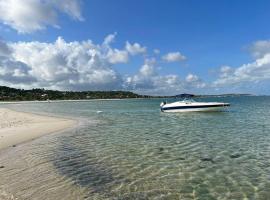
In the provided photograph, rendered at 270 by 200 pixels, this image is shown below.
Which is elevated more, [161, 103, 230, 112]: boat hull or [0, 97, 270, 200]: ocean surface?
[161, 103, 230, 112]: boat hull

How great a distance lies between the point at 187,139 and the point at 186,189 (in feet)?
32.5

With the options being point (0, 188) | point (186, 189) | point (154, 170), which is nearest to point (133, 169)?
point (154, 170)

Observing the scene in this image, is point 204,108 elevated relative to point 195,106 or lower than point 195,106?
lower

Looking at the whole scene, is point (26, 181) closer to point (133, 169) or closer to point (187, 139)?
point (133, 169)

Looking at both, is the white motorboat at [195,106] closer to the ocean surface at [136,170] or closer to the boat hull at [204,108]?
the boat hull at [204,108]

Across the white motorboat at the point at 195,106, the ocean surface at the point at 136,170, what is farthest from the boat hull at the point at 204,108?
the ocean surface at the point at 136,170

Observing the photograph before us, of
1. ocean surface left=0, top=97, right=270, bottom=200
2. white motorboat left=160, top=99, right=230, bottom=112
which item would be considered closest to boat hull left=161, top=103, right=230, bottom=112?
white motorboat left=160, top=99, right=230, bottom=112

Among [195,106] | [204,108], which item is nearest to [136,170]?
[195,106]

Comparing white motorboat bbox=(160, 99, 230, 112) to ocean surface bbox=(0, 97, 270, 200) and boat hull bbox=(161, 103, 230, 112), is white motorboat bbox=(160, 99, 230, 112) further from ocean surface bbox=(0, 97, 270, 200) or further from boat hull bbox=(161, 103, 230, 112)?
ocean surface bbox=(0, 97, 270, 200)

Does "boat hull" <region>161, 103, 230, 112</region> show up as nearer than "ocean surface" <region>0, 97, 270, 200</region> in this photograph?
No

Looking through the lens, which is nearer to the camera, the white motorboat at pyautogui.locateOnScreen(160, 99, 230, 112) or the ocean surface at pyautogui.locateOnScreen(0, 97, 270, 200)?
the ocean surface at pyautogui.locateOnScreen(0, 97, 270, 200)

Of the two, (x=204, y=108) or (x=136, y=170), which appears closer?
(x=136, y=170)

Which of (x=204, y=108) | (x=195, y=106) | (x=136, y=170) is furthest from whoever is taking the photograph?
(x=195, y=106)

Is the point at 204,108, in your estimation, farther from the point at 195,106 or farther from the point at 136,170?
the point at 136,170
